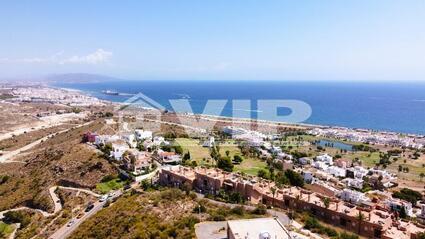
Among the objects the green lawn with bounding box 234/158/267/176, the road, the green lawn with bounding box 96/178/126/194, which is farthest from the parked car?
the green lawn with bounding box 234/158/267/176

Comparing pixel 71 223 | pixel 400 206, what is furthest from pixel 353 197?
pixel 71 223

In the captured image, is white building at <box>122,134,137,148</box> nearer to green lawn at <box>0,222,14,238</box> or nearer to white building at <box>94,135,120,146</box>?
white building at <box>94,135,120,146</box>

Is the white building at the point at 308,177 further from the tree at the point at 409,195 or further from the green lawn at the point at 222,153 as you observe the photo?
the tree at the point at 409,195

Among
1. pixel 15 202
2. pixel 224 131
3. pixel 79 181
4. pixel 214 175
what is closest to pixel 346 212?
pixel 214 175

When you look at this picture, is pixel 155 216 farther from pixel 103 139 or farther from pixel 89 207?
pixel 103 139

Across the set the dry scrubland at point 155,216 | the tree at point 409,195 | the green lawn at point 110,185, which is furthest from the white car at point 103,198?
the tree at point 409,195
